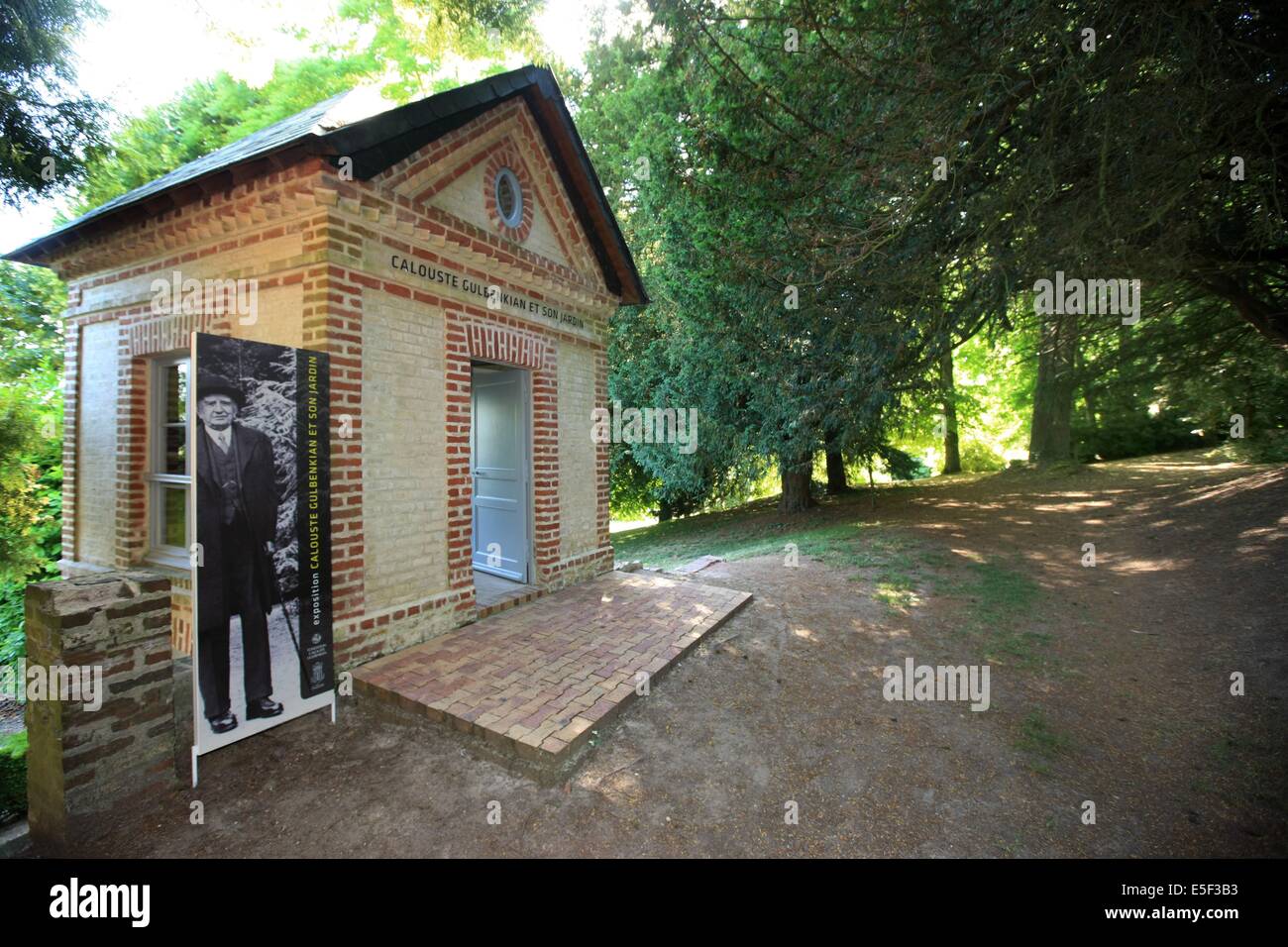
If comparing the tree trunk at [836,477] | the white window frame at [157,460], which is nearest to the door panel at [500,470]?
the white window frame at [157,460]

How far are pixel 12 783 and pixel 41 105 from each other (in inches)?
241

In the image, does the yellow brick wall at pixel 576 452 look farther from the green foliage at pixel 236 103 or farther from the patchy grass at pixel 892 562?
the green foliage at pixel 236 103

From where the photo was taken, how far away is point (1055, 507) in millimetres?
12039

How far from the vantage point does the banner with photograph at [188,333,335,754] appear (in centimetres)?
335

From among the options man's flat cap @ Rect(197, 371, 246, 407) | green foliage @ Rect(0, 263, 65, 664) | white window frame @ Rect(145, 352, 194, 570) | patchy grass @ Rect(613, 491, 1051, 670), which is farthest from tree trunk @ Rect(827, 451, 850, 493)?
green foliage @ Rect(0, 263, 65, 664)

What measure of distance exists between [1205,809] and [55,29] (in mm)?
11121

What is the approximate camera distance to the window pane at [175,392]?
593 cm

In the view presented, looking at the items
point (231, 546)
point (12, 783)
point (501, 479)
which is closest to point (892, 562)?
point (501, 479)

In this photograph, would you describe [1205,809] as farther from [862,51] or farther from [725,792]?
[862,51]

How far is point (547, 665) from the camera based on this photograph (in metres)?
4.73

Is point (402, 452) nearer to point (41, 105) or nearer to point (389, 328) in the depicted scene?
point (389, 328)

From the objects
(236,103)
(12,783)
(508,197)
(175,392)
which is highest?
(236,103)

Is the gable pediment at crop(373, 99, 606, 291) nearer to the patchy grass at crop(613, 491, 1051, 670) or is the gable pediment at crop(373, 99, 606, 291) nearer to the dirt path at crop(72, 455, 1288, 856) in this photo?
the dirt path at crop(72, 455, 1288, 856)

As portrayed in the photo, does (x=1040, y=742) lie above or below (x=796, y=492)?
below
